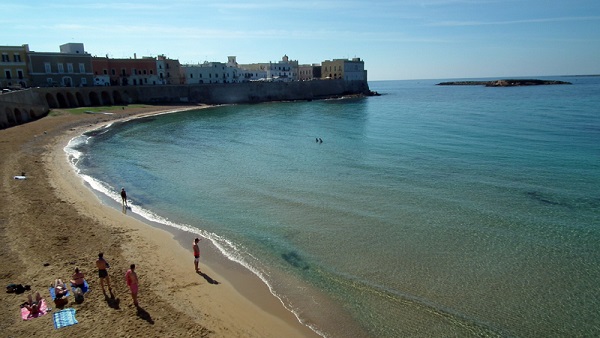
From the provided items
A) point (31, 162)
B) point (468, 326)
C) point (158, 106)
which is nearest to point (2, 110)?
point (31, 162)

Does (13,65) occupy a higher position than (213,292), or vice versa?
(13,65)

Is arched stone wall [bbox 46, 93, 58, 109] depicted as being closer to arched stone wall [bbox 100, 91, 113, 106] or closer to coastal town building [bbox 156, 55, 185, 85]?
arched stone wall [bbox 100, 91, 113, 106]

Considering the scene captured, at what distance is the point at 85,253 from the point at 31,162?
2126 cm

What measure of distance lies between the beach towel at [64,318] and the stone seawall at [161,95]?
4432 centimetres

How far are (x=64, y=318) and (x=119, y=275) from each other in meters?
2.94

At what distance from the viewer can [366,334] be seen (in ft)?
40.4

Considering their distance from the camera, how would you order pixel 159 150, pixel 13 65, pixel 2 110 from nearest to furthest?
pixel 159 150 → pixel 2 110 → pixel 13 65

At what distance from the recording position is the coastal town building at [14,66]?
7050 cm

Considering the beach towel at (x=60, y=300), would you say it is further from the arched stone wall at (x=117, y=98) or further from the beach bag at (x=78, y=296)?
the arched stone wall at (x=117, y=98)

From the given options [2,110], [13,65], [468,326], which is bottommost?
[468,326]

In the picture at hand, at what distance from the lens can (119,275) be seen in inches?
580

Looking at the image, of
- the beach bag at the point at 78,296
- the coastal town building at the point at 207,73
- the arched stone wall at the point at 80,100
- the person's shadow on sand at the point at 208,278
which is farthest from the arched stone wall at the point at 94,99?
the beach bag at the point at 78,296

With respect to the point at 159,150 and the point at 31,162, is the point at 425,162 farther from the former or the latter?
the point at 31,162

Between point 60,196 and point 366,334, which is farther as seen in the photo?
point 60,196
